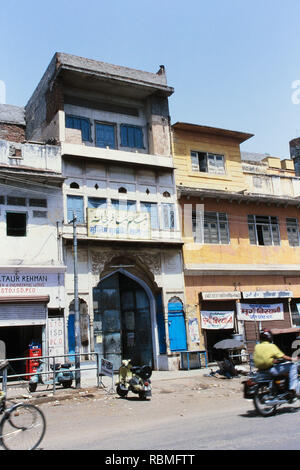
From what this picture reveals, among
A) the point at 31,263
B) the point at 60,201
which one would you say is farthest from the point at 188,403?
the point at 60,201

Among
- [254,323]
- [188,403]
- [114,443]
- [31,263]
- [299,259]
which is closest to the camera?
[114,443]

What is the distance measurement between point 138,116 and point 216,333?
1165cm

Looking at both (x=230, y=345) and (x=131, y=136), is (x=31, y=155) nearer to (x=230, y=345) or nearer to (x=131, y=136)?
(x=131, y=136)

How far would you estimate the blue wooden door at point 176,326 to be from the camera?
20609mm

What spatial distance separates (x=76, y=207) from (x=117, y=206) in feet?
6.49

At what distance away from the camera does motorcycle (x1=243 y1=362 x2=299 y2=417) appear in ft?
29.1

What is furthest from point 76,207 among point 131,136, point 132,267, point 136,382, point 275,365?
point 275,365

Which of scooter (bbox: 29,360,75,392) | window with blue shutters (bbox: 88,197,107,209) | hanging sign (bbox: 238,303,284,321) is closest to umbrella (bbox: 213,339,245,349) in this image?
hanging sign (bbox: 238,303,284,321)

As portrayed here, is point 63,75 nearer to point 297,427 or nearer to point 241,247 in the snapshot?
point 241,247

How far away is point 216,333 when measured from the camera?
22.3 meters

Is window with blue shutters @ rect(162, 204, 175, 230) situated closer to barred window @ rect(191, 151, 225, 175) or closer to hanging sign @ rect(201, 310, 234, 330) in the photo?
barred window @ rect(191, 151, 225, 175)

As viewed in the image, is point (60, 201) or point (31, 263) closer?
point (31, 263)

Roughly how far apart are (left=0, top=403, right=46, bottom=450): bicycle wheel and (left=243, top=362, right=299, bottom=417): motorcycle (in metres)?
4.04

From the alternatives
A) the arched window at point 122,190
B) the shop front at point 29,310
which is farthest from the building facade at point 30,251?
the arched window at point 122,190
